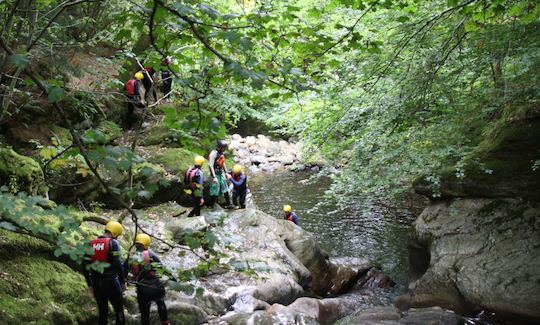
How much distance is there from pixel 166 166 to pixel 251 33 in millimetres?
9767

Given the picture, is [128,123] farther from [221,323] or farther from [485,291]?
[485,291]

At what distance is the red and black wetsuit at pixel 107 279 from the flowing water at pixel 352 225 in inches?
194

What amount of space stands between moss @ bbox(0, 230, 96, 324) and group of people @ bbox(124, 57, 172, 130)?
2.71 meters

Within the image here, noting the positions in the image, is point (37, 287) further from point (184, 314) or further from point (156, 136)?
point (156, 136)

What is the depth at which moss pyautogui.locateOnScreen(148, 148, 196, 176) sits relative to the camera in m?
12.5

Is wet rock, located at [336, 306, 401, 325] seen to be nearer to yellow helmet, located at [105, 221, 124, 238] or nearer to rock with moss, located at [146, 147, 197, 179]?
yellow helmet, located at [105, 221, 124, 238]

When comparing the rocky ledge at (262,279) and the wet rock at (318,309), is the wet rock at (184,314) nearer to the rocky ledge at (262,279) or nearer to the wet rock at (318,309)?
the rocky ledge at (262,279)

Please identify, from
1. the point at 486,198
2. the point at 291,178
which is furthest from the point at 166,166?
the point at 291,178

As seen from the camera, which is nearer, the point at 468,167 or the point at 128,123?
the point at 468,167

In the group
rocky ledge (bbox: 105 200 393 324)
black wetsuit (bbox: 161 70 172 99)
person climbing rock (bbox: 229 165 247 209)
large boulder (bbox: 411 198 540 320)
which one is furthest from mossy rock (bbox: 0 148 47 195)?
large boulder (bbox: 411 198 540 320)

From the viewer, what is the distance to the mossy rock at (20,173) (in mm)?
7621

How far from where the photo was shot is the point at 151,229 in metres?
9.54

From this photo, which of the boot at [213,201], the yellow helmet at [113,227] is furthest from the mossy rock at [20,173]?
the boot at [213,201]

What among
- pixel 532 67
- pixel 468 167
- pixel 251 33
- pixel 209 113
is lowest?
pixel 468 167
